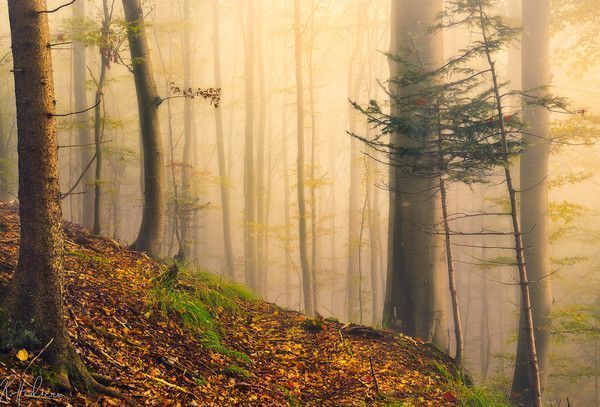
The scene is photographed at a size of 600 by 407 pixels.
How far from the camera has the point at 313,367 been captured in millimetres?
5164

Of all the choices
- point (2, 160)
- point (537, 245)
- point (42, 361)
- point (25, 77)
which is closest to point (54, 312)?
point (42, 361)

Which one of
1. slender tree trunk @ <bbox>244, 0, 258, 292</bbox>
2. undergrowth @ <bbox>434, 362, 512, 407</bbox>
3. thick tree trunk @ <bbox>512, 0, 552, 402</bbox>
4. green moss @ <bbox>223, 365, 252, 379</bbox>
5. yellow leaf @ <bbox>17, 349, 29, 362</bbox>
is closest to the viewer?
yellow leaf @ <bbox>17, 349, 29, 362</bbox>

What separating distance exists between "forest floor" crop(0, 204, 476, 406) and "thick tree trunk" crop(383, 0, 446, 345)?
78 centimetres

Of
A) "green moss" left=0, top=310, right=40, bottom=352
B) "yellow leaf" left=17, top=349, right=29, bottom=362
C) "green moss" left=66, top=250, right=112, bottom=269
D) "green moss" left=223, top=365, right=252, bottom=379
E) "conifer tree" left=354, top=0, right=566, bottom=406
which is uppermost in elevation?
"conifer tree" left=354, top=0, right=566, bottom=406

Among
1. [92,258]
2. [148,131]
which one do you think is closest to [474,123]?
[148,131]

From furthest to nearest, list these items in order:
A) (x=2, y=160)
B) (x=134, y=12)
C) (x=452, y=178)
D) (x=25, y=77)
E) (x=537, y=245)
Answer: (x=2, y=160) → (x=537, y=245) → (x=134, y=12) → (x=452, y=178) → (x=25, y=77)

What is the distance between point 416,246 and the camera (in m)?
7.11

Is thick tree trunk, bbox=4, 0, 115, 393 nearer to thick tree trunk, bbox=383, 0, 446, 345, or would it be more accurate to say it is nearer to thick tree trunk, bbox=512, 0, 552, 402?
thick tree trunk, bbox=383, 0, 446, 345

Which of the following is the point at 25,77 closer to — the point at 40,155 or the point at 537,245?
the point at 40,155

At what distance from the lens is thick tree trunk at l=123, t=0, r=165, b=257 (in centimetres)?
705

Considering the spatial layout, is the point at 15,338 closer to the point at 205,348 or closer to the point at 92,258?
the point at 205,348

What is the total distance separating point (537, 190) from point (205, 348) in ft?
22.6

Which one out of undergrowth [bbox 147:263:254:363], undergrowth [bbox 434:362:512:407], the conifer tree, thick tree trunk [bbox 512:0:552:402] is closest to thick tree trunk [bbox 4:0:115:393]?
undergrowth [bbox 147:263:254:363]

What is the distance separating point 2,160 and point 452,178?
1068 cm
